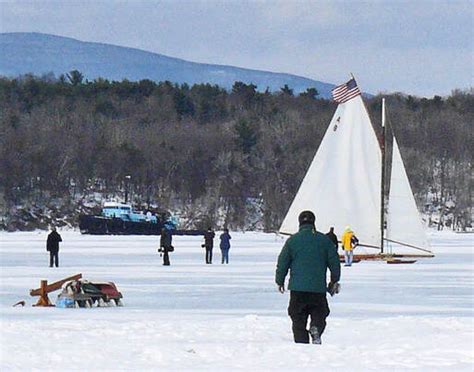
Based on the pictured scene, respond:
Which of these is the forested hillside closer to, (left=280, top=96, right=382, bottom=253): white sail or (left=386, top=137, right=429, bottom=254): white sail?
(left=280, top=96, right=382, bottom=253): white sail

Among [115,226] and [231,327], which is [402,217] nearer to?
[231,327]

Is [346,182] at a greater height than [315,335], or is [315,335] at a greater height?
[346,182]

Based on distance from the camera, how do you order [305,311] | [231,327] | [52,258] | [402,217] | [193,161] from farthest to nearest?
[193,161] → [402,217] → [52,258] → [231,327] → [305,311]

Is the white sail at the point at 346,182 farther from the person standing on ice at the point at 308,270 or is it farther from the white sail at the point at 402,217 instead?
the person standing on ice at the point at 308,270

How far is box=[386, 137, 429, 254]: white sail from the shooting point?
34625mm

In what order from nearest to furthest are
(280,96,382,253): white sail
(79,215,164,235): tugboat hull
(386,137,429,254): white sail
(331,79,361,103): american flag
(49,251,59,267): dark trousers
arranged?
1. (49,251,59,267): dark trousers
2. (386,137,429,254): white sail
3. (280,96,382,253): white sail
4. (331,79,361,103): american flag
5. (79,215,164,235): tugboat hull

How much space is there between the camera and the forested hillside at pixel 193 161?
88.0 m

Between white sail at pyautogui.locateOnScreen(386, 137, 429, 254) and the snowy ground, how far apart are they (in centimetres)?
1073

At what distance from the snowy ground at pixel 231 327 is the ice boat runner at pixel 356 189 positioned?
11.2 meters

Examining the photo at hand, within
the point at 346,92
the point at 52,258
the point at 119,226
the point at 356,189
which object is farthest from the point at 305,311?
the point at 119,226

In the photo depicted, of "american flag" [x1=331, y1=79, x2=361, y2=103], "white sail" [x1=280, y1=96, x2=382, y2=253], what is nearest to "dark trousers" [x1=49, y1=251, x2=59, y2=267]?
"white sail" [x1=280, y1=96, x2=382, y2=253]

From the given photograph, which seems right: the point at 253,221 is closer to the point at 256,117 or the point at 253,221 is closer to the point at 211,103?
the point at 256,117

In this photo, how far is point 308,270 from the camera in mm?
10422

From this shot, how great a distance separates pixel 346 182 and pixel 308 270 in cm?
2636
